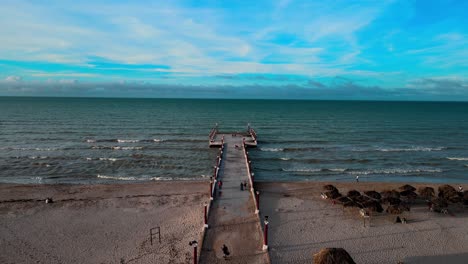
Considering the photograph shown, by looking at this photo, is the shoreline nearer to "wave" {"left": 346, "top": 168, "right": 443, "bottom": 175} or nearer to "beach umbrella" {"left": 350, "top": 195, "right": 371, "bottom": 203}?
"beach umbrella" {"left": 350, "top": 195, "right": 371, "bottom": 203}

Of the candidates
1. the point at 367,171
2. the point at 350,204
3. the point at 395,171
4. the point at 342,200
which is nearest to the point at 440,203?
the point at 350,204

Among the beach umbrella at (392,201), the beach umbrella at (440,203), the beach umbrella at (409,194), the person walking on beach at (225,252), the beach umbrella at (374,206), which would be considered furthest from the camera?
the beach umbrella at (409,194)

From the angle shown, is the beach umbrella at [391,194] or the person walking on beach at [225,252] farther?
the beach umbrella at [391,194]

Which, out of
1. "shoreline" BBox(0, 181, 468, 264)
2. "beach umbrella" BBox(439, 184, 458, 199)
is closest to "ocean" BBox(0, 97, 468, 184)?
"shoreline" BBox(0, 181, 468, 264)

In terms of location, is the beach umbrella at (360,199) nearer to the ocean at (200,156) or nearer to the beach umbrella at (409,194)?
the beach umbrella at (409,194)

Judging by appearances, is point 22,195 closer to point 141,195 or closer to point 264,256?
point 141,195

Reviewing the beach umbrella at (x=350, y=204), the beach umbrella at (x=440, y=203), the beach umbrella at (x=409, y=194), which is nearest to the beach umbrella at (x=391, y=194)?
the beach umbrella at (x=409, y=194)
